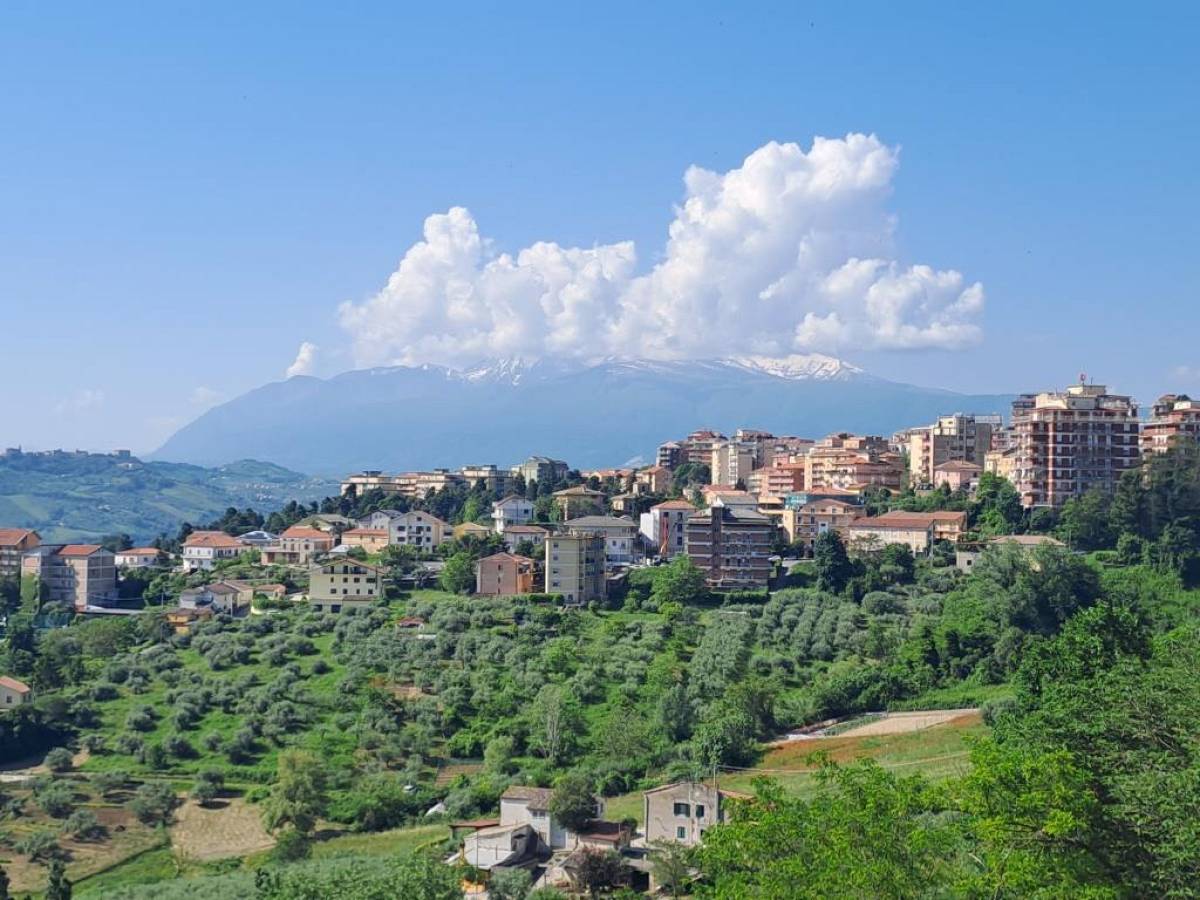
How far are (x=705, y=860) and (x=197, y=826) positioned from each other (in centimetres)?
2261

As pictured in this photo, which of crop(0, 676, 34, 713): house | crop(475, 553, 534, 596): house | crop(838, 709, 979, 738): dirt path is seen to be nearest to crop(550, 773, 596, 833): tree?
crop(838, 709, 979, 738): dirt path

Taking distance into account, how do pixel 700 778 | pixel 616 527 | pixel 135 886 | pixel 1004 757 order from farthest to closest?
1. pixel 616 527
2. pixel 700 778
3. pixel 135 886
4. pixel 1004 757

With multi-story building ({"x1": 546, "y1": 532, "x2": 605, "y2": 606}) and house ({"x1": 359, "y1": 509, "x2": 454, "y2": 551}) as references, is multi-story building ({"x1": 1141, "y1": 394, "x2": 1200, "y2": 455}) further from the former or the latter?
house ({"x1": 359, "y1": 509, "x2": 454, "y2": 551})

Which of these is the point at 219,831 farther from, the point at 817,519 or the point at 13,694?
the point at 817,519

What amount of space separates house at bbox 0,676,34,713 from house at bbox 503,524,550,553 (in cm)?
2298

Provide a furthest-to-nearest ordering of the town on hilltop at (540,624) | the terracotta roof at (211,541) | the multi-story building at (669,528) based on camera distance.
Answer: the terracotta roof at (211,541) < the multi-story building at (669,528) < the town on hilltop at (540,624)

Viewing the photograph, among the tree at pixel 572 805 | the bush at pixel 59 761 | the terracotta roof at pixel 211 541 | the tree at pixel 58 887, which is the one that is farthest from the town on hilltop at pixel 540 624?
the tree at pixel 58 887

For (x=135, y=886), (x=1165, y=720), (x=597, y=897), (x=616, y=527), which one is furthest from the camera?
(x=616, y=527)

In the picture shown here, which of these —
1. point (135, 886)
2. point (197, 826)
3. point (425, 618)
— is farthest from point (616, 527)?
point (135, 886)

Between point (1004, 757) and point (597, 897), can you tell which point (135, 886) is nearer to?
point (597, 897)

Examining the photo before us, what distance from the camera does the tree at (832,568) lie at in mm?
55219

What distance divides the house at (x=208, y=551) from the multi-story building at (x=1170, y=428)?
45129mm

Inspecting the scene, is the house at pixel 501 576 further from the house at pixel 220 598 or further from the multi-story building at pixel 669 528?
the multi-story building at pixel 669 528

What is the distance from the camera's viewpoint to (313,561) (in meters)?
67.4
